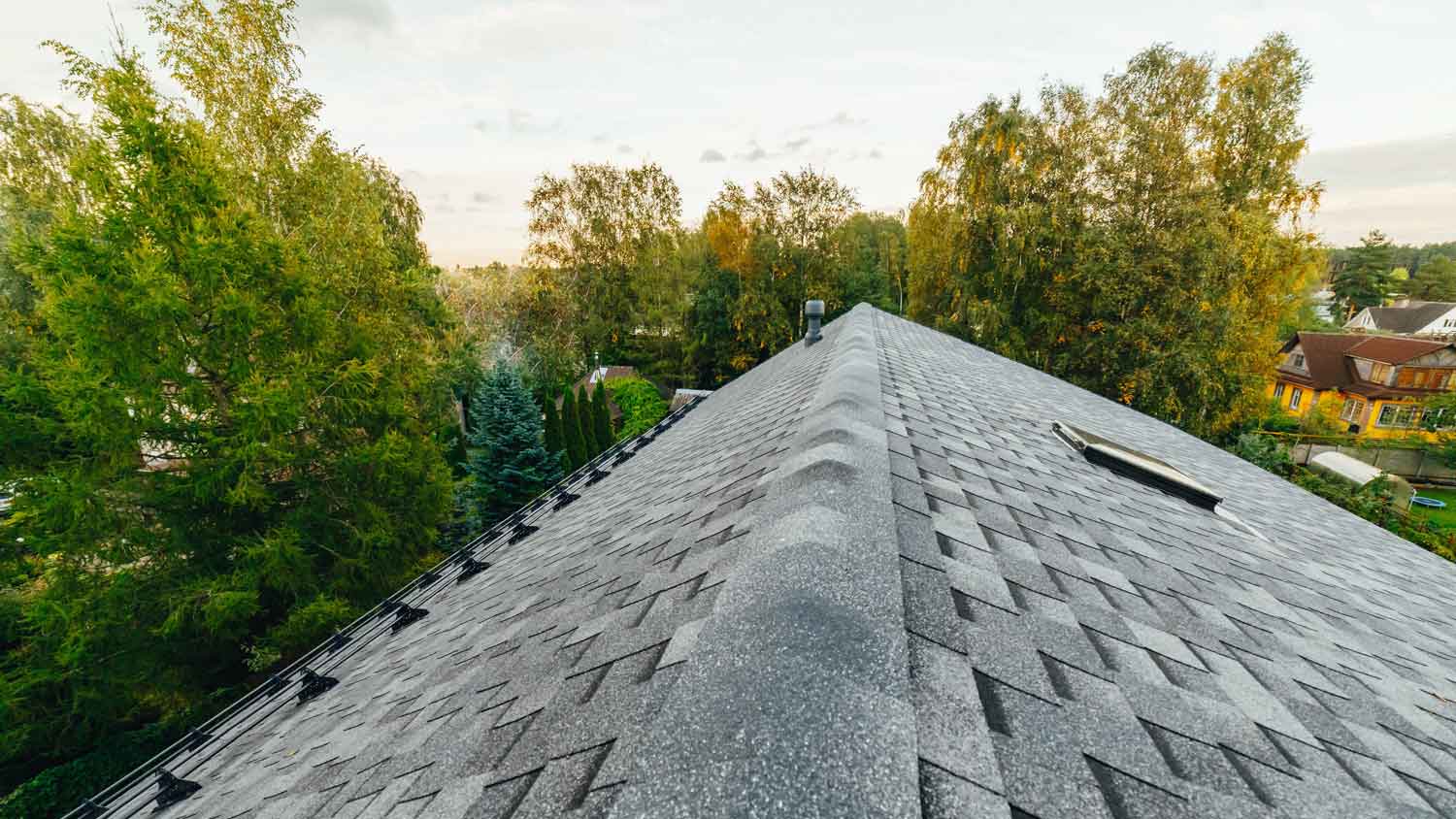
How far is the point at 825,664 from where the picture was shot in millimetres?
962

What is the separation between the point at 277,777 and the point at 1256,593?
210 inches

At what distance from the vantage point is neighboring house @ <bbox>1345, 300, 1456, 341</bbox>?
1697 inches

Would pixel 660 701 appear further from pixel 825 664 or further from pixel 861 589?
pixel 861 589

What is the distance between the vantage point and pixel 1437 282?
53.2m

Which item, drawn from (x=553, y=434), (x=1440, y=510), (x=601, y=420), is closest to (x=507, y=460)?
(x=553, y=434)

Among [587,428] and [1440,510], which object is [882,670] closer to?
[587,428]

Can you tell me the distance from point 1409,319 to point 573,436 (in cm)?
7128

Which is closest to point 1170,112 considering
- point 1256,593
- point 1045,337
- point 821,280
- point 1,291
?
point 1045,337

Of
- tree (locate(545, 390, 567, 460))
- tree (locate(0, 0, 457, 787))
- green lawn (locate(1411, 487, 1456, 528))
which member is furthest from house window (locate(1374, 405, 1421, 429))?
tree (locate(0, 0, 457, 787))

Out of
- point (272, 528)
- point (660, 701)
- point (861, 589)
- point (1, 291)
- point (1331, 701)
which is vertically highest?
point (1, 291)

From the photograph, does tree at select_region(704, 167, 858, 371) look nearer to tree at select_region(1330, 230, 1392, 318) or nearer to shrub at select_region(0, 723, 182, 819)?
shrub at select_region(0, 723, 182, 819)

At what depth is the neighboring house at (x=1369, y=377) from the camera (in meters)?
26.7

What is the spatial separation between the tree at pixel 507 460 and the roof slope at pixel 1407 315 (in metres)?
71.5

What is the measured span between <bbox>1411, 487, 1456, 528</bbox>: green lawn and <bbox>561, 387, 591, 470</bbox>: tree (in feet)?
98.8
